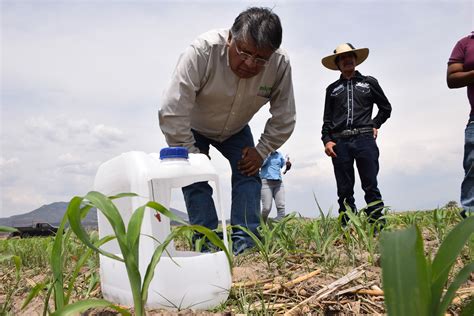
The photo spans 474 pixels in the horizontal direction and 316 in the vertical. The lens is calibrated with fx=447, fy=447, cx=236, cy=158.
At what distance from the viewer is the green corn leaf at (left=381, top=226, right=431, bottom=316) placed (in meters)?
0.59

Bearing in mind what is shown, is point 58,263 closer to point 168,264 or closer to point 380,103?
point 168,264

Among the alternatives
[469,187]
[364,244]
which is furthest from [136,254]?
[469,187]

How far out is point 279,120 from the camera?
273cm

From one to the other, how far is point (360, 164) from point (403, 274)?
2.89 metres

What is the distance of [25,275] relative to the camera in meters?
2.27

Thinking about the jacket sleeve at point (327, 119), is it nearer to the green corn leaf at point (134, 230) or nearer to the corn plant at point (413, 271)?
the green corn leaf at point (134, 230)

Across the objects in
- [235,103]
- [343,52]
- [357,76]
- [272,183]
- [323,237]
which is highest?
[343,52]

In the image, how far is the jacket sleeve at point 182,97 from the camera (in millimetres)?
2369

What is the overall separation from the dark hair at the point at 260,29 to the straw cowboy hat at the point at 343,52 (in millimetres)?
1536

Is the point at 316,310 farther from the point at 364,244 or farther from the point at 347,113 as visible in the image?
the point at 347,113

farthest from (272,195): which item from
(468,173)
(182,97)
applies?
(182,97)

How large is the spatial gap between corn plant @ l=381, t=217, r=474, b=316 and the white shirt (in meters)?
1.79

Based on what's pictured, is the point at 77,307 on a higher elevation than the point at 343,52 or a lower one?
lower

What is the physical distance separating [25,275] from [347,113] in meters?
2.47
